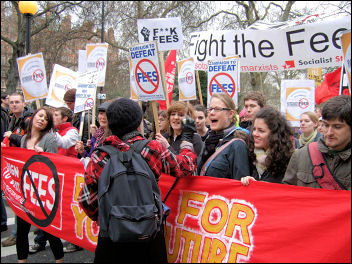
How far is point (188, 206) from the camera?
2949mm

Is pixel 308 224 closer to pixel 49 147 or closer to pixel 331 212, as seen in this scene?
pixel 331 212

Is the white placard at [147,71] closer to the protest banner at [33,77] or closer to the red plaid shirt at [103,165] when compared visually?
the red plaid shirt at [103,165]

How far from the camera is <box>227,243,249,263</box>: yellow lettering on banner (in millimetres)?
2445

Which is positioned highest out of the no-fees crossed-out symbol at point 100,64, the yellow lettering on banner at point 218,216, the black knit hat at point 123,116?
the no-fees crossed-out symbol at point 100,64

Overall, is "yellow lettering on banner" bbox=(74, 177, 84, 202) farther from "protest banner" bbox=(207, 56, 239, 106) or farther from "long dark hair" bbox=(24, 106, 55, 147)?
"protest banner" bbox=(207, 56, 239, 106)

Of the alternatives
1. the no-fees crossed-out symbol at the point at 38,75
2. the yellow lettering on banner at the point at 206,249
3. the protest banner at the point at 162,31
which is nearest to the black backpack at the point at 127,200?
the yellow lettering on banner at the point at 206,249

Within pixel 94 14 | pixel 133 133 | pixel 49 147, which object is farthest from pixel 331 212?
pixel 94 14

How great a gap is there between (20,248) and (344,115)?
3536 millimetres

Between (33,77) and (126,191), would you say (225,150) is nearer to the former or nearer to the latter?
(126,191)

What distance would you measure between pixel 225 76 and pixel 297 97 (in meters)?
2.38

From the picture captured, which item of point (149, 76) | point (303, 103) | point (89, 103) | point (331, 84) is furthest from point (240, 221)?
point (303, 103)

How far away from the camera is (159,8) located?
59.4ft

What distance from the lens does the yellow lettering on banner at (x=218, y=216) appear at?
8.68 feet

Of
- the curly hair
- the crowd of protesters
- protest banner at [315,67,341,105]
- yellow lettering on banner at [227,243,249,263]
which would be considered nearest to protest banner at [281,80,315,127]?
protest banner at [315,67,341,105]
